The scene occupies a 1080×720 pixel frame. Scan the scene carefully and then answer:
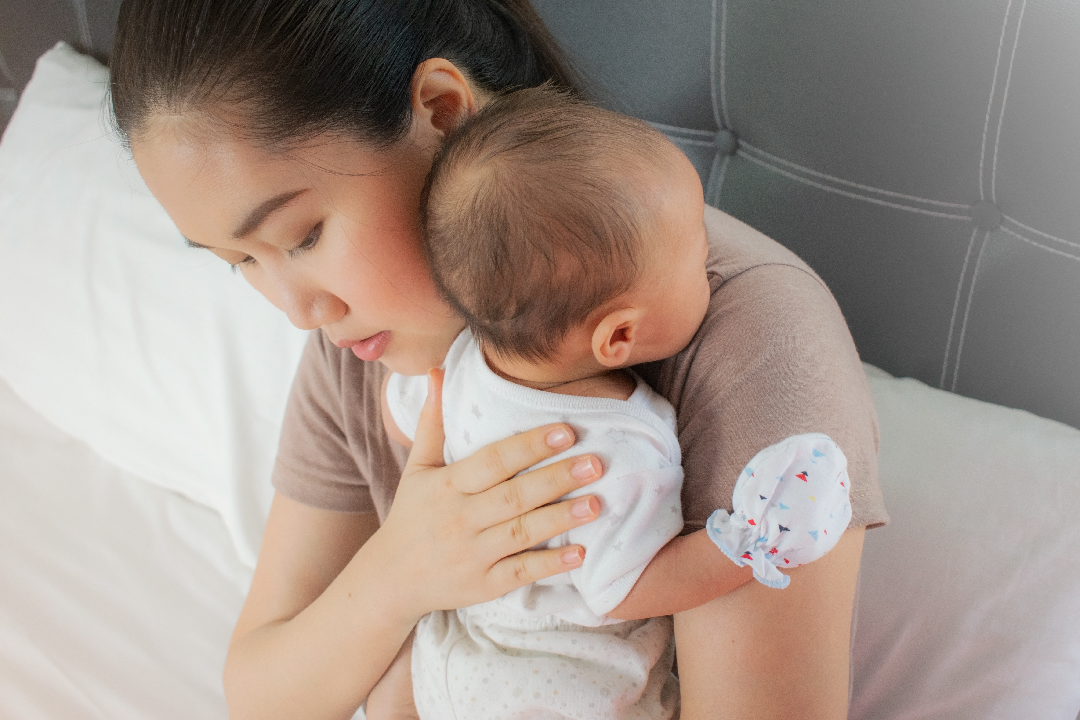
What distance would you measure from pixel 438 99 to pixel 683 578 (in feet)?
1.66

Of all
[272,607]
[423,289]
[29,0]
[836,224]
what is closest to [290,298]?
[423,289]

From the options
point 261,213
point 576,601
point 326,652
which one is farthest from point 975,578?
point 261,213

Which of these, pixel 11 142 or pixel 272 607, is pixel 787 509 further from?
pixel 11 142

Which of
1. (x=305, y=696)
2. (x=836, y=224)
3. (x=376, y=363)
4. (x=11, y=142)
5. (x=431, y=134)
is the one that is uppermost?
(x=431, y=134)

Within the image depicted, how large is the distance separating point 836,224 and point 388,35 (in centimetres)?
67

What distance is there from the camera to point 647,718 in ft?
2.49

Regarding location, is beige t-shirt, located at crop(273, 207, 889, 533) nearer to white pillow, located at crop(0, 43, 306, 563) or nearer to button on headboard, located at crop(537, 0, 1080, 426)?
button on headboard, located at crop(537, 0, 1080, 426)

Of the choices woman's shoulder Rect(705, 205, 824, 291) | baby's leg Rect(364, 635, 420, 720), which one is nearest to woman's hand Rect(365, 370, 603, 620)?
baby's leg Rect(364, 635, 420, 720)

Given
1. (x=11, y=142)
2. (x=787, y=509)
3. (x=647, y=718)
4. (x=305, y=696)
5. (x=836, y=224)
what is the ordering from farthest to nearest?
(x=11, y=142) → (x=836, y=224) → (x=305, y=696) → (x=647, y=718) → (x=787, y=509)

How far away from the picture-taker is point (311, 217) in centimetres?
74

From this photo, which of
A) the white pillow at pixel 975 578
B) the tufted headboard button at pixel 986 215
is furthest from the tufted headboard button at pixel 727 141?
the white pillow at pixel 975 578

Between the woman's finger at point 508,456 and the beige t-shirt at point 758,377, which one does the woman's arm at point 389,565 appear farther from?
the beige t-shirt at point 758,377

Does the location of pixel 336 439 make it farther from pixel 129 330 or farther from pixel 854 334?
pixel 129 330

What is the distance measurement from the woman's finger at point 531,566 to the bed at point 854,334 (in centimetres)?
39
